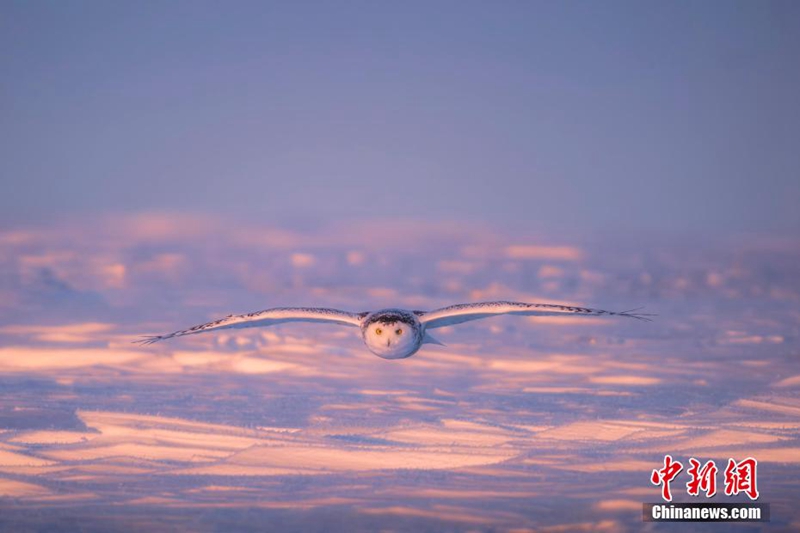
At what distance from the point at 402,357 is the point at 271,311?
543cm

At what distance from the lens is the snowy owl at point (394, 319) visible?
98.7ft

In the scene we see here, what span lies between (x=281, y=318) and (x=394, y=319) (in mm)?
5149

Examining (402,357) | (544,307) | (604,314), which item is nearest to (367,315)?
(402,357)

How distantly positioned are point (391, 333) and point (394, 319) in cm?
56

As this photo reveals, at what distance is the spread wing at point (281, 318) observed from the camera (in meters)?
32.2

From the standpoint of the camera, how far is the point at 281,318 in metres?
32.8

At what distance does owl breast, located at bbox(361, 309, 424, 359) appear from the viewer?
29969 mm

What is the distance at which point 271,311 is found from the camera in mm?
32344

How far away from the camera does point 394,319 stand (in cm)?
3016

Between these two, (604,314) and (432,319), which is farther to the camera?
(432,319)

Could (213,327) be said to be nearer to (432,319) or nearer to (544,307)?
(432,319)

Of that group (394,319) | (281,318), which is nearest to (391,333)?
(394,319)

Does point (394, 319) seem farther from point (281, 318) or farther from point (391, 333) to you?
point (281, 318)

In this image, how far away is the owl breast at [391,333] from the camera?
2997 centimetres
